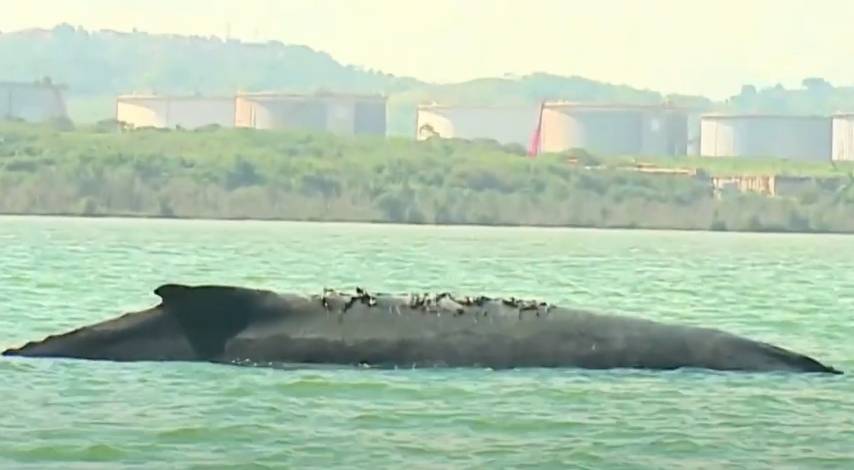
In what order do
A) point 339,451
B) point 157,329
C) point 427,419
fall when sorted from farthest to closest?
point 157,329 → point 427,419 → point 339,451

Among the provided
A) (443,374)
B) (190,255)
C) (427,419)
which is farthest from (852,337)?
(190,255)

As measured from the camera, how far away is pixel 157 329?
31703 mm

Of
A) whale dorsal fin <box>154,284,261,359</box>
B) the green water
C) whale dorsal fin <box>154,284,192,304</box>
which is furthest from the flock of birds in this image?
whale dorsal fin <box>154,284,192,304</box>

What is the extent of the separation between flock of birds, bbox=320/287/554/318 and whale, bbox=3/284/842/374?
15mm

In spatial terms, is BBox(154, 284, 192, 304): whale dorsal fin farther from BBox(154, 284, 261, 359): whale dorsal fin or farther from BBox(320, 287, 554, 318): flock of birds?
BBox(320, 287, 554, 318): flock of birds

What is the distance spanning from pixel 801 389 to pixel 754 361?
1.65 m

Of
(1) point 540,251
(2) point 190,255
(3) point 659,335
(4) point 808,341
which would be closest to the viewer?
(3) point 659,335

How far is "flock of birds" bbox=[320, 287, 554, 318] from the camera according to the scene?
32.4m

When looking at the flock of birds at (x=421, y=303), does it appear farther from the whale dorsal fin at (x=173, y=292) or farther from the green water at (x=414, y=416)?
the whale dorsal fin at (x=173, y=292)

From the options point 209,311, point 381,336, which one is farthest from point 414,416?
point 209,311

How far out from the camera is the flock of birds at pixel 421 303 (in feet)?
106

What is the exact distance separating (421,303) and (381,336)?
979mm

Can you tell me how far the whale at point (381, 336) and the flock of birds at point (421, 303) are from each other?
0.02 meters

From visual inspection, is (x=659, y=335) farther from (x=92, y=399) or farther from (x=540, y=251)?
(x=540, y=251)
